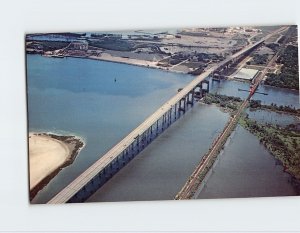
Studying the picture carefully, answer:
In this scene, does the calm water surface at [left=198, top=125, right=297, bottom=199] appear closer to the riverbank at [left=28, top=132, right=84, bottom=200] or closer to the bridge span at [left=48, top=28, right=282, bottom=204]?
the bridge span at [left=48, top=28, right=282, bottom=204]

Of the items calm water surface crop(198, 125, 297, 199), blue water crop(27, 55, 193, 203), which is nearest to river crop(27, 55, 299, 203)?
blue water crop(27, 55, 193, 203)

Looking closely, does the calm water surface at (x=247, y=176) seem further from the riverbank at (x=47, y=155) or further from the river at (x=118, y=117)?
the riverbank at (x=47, y=155)

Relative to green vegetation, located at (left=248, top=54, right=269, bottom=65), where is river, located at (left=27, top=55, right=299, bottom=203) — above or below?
below

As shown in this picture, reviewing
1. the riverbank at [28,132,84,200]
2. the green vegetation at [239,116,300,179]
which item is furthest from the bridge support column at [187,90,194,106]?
the riverbank at [28,132,84,200]

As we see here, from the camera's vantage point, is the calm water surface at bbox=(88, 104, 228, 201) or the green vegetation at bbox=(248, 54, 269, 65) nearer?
the calm water surface at bbox=(88, 104, 228, 201)

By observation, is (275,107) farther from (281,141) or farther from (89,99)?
(89,99)

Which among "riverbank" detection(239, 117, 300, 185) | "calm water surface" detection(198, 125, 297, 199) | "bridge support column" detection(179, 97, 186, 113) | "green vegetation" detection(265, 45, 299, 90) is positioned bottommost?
"calm water surface" detection(198, 125, 297, 199)

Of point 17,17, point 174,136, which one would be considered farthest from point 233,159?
point 17,17
